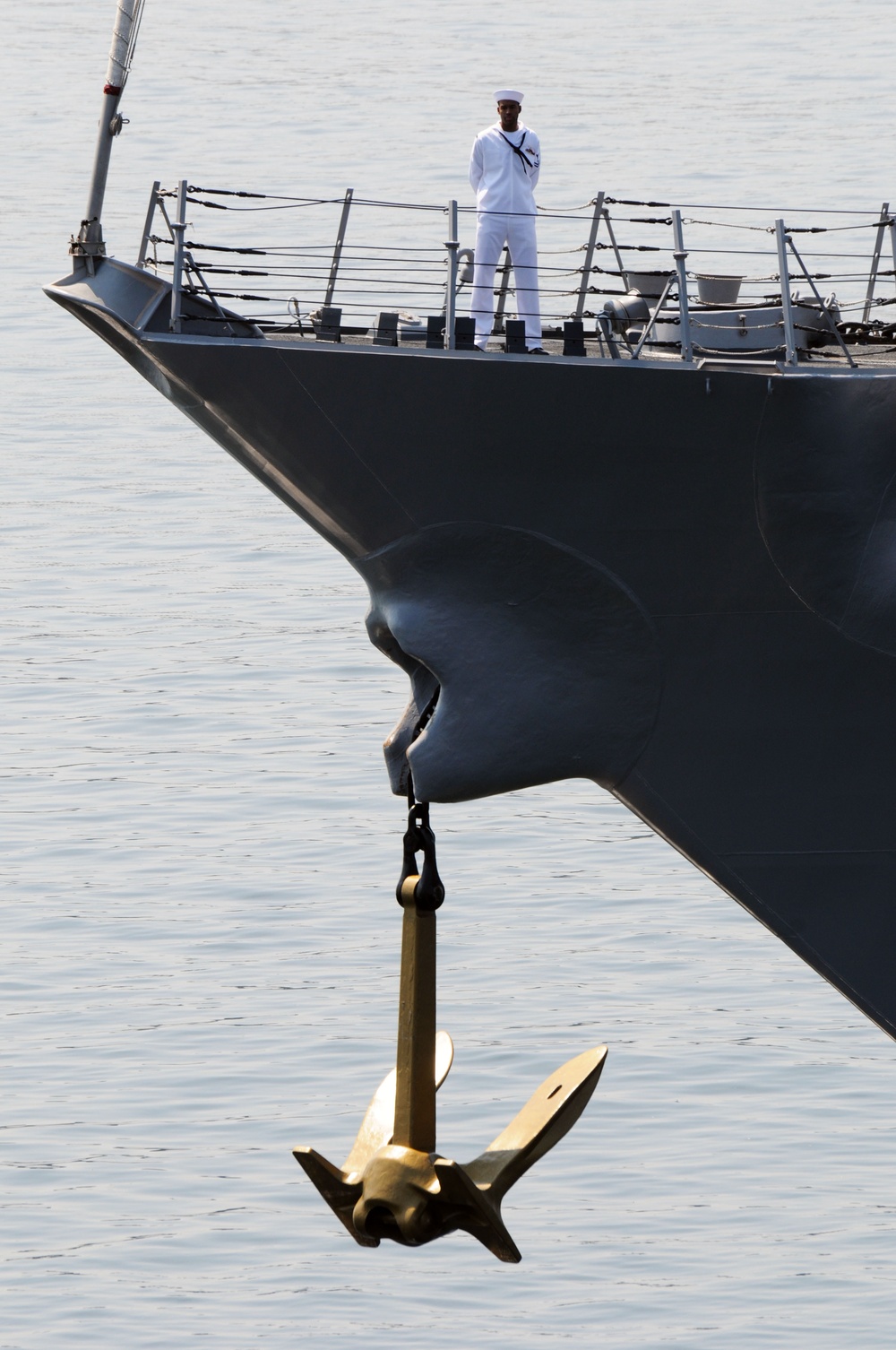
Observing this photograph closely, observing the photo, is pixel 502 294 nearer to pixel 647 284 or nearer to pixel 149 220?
pixel 647 284

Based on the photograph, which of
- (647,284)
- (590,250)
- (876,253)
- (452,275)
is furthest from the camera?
(876,253)

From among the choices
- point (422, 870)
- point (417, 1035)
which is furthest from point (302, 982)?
point (417, 1035)

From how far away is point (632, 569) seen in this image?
520 inches

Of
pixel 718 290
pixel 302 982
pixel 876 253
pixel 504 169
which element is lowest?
pixel 302 982

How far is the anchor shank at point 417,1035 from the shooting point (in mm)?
12633

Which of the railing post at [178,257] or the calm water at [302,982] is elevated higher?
the railing post at [178,257]

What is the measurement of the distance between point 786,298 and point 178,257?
3227 mm

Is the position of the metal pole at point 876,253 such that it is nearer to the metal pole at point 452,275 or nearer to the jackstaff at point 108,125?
the metal pole at point 452,275

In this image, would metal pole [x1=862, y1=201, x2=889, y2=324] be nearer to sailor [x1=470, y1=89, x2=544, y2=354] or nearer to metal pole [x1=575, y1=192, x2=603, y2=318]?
metal pole [x1=575, y1=192, x2=603, y2=318]

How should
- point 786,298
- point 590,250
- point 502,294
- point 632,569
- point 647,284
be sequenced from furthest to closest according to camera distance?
point 647,284 → point 502,294 → point 590,250 → point 632,569 → point 786,298

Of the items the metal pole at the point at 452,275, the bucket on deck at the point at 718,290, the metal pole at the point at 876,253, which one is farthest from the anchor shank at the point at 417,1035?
the bucket on deck at the point at 718,290

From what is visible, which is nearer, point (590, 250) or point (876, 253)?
point (590, 250)

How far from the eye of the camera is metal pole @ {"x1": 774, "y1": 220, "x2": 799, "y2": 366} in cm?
1273

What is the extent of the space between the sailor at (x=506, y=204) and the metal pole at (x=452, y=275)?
819 millimetres
